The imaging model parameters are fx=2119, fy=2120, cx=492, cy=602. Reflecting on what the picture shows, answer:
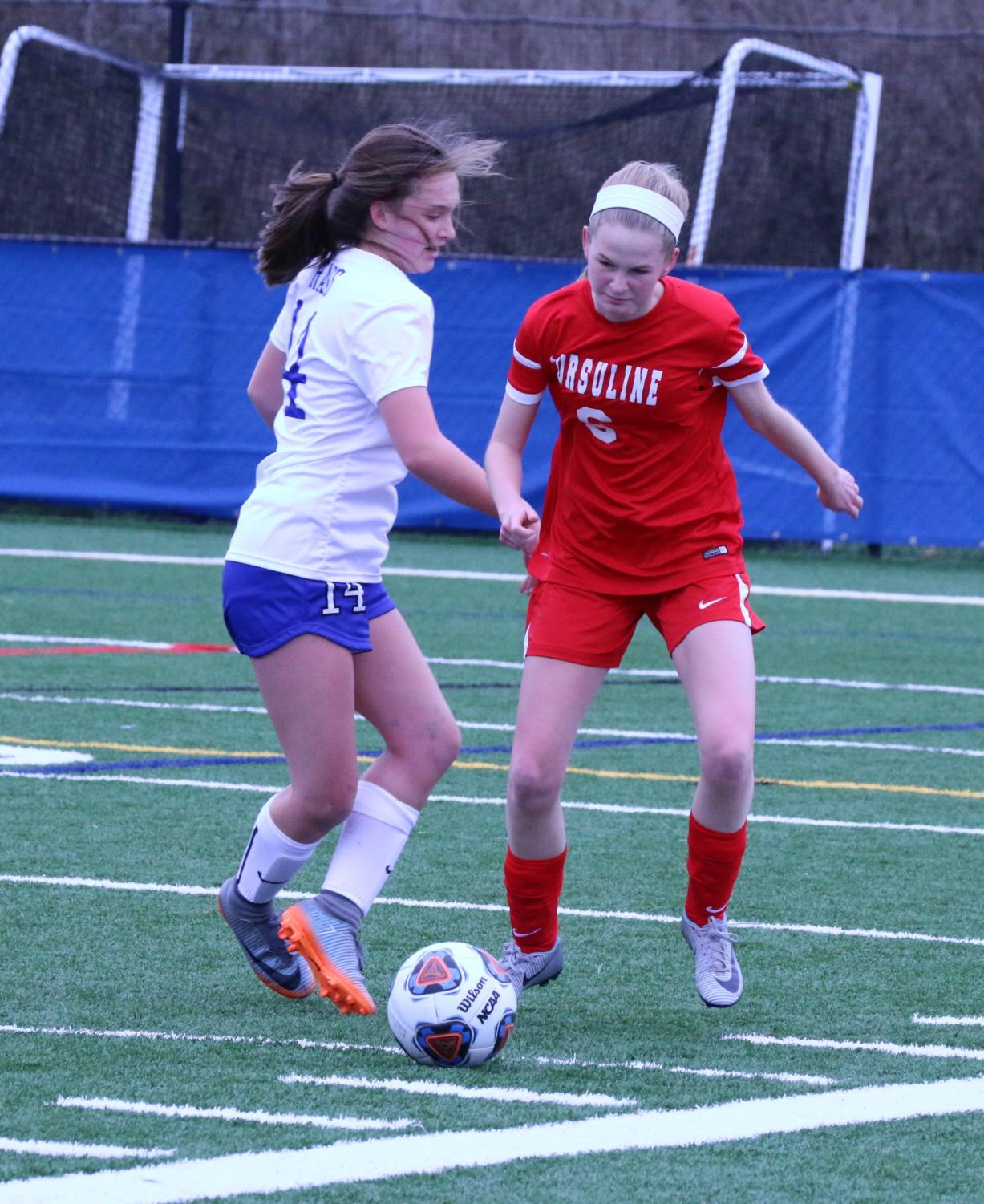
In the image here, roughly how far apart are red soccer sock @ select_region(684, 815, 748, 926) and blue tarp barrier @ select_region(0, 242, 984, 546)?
11166mm

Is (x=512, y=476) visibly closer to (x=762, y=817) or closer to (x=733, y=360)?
(x=733, y=360)

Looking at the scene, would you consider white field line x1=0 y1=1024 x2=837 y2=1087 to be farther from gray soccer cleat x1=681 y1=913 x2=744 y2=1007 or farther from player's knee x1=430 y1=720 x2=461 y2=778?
player's knee x1=430 y1=720 x2=461 y2=778

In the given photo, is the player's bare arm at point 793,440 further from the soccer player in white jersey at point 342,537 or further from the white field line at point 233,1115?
the white field line at point 233,1115

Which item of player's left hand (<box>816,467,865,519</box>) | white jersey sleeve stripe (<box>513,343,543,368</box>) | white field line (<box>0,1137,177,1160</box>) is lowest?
white field line (<box>0,1137,177,1160</box>)

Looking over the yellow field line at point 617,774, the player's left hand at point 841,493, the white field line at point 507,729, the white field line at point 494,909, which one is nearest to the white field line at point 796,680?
the white field line at point 507,729

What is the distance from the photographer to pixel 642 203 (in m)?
4.46

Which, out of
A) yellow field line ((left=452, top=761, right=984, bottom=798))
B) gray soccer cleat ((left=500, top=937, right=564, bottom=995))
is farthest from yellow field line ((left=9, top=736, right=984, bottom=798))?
gray soccer cleat ((left=500, top=937, right=564, bottom=995))

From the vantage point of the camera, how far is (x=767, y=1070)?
13.1 ft

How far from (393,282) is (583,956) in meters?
1.68

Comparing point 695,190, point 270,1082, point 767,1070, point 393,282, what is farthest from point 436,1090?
point 695,190

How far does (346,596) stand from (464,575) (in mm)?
10166

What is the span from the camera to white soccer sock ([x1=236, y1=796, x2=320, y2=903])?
177 inches

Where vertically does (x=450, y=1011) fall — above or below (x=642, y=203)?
below

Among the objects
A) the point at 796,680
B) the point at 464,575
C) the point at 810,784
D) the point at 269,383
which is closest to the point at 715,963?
the point at 269,383
